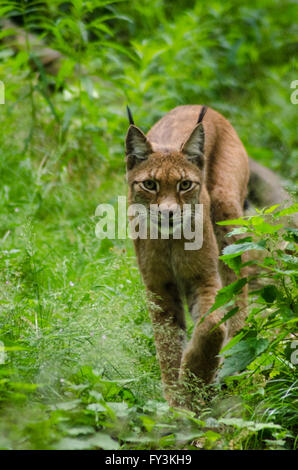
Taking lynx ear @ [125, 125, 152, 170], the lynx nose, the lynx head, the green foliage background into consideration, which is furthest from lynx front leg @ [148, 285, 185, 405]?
lynx ear @ [125, 125, 152, 170]

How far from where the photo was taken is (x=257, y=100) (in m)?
10.8

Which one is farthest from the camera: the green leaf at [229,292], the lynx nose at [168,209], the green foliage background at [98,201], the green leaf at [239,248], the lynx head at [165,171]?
the lynx head at [165,171]

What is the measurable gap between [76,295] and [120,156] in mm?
2783

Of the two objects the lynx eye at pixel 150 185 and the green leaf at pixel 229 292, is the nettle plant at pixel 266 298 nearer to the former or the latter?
the green leaf at pixel 229 292

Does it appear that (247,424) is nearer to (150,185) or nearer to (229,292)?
(229,292)

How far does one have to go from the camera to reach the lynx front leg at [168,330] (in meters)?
4.09

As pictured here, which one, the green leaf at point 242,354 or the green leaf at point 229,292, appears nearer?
the green leaf at point 242,354

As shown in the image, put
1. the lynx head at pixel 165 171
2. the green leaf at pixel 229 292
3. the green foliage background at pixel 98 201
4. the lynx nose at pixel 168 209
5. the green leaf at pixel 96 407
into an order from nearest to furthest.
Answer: the green leaf at pixel 96 407, the green foliage background at pixel 98 201, the green leaf at pixel 229 292, the lynx nose at pixel 168 209, the lynx head at pixel 165 171

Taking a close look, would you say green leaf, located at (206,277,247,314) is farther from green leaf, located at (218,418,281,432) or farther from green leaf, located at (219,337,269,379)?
green leaf, located at (218,418,281,432)

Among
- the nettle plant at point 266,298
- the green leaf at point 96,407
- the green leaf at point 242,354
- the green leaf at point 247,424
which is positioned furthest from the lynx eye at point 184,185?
the green leaf at point 96,407

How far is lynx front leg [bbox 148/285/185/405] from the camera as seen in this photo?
161 inches

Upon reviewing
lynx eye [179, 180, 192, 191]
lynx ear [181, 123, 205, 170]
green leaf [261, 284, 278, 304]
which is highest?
lynx ear [181, 123, 205, 170]

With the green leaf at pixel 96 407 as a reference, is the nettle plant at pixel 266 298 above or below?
above

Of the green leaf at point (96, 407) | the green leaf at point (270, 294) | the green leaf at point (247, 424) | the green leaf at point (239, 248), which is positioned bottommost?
the green leaf at point (247, 424)
